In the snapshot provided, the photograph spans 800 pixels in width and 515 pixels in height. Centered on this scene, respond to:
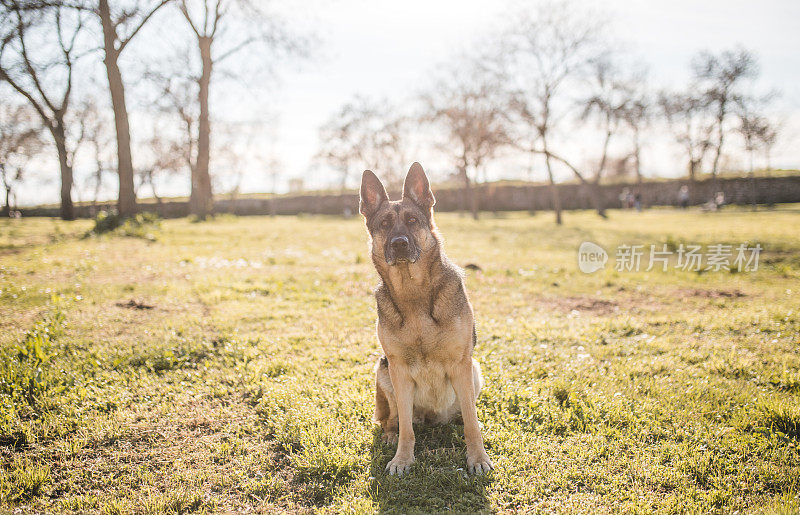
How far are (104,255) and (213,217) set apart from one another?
46.1ft

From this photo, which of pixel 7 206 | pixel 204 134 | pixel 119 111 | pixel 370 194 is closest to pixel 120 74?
pixel 119 111

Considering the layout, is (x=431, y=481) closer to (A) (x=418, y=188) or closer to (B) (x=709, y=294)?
(A) (x=418, y=188)

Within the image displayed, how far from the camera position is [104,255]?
37.6ft

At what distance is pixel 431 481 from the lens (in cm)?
352

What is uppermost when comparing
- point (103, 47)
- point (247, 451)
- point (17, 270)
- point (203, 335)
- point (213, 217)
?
point (103, 47)

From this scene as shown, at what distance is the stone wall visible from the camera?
41.5 meters

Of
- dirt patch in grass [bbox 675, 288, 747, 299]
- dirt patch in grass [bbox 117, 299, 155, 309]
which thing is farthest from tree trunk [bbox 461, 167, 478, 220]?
dirt patch in grass [bbox 117, 299, 155, 309]

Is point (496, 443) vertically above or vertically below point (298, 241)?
below

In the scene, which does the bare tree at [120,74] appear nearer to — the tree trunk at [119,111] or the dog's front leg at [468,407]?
the tree trunk at [119,111]

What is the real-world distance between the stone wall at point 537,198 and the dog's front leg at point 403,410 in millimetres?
39241

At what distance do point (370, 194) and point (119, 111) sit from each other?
15.7 metres

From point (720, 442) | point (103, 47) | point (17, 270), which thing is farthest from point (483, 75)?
point (720, 442)

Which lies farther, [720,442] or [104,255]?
[104,255]

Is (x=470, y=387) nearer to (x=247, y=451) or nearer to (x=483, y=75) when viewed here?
(x=247, y=451)
